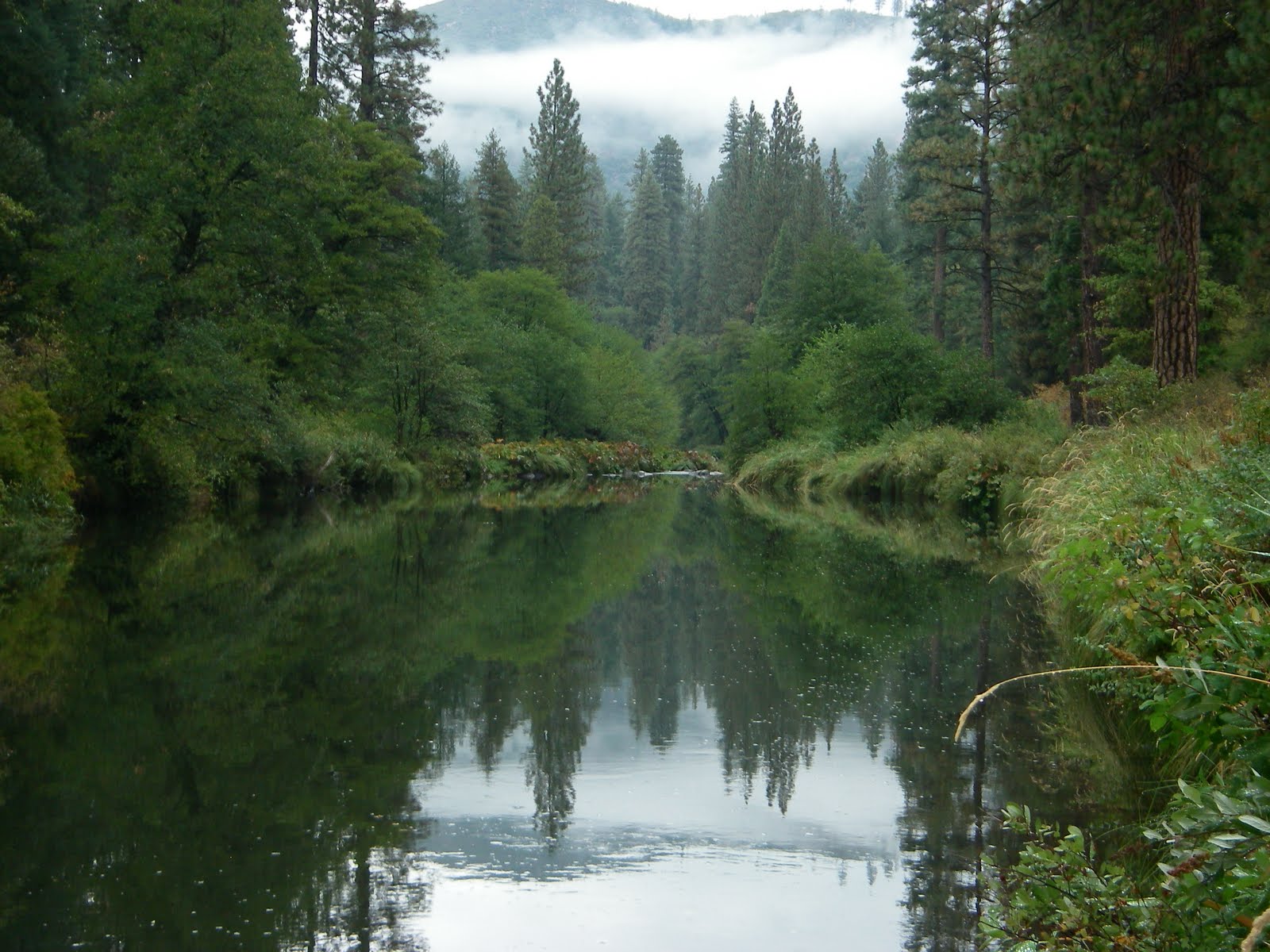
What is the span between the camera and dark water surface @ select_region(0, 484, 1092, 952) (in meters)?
3.89

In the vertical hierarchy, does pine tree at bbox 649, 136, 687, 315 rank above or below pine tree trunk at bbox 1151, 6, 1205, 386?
above

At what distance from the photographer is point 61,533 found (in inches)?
609

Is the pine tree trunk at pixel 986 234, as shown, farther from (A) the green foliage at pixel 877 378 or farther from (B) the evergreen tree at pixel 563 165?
(B) the evergreen tree at pixel 563 165

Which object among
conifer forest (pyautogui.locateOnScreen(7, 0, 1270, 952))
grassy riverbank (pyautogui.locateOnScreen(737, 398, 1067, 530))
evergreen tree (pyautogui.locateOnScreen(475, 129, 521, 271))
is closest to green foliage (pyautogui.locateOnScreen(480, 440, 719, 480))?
conifer forest (pyautogui.locateOnScreen(7, 0, 1270, 952))

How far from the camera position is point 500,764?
18.5 feet

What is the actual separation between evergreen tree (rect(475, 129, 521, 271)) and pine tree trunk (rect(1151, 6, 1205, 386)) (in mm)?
54073

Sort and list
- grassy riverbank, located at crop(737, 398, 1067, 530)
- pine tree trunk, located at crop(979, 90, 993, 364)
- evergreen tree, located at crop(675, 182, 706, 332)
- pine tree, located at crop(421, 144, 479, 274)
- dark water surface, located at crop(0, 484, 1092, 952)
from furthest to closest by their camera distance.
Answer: evergreen tree, located at crop(675, 182, 706, 332)
pine tree, located at crop(421, 144, 479, 274)
pine tree trunk, located at crop(979, 90, 993, 364)
grassy riverbank, located at crop(737, 398, 1067, 530)
dark water surface, located at crop(0, 484, 1092, 952)

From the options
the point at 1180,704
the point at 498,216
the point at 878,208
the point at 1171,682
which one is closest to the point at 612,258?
the point at 878,208

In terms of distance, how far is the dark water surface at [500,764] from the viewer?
3.89 m

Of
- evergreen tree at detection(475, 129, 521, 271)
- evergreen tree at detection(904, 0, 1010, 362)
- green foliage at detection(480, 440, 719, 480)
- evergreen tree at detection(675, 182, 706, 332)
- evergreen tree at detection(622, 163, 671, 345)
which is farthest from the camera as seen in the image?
evergreen tree at detection(622, 163, 671, 345)

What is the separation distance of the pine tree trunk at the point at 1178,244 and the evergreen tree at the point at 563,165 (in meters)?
57.5

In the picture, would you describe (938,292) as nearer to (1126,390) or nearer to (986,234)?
(986,234)

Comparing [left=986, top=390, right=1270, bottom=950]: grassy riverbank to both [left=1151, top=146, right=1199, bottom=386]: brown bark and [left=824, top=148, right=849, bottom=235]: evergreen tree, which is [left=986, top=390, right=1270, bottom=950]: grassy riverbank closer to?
[left=1151, top=146, right=1199, bottom=386]: brown bark

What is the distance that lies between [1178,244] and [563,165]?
61786mm
